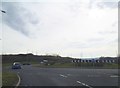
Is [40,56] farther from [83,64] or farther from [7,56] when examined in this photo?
[83,64]

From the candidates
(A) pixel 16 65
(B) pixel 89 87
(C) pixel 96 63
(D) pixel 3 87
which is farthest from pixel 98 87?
(C) pixel 96 63

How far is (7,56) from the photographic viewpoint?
166m

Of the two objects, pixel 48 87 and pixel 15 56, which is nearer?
pixel 48 87

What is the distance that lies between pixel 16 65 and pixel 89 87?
50914mm

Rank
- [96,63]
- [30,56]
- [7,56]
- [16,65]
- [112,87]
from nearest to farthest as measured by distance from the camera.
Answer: [112,87]
[16,65]
[96,63]
[7,56]
[30,56]

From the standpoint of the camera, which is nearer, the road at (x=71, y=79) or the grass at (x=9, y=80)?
the grass at (x=9, y=80)

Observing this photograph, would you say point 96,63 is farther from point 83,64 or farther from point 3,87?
point 3,87

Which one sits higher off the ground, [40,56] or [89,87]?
[40,56]

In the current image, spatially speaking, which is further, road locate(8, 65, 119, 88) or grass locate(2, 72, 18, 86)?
road locate(8, 65, 119, 88)

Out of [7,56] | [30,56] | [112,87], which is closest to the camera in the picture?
[112,87]

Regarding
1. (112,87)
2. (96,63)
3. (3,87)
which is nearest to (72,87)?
(112,87)

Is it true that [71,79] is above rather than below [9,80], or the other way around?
above

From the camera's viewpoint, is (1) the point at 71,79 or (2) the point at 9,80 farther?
(1) the point at 71,79

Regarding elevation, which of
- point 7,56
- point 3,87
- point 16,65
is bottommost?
point 3,87
